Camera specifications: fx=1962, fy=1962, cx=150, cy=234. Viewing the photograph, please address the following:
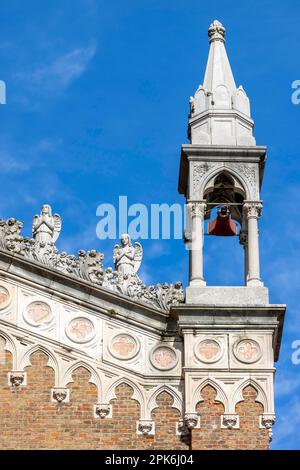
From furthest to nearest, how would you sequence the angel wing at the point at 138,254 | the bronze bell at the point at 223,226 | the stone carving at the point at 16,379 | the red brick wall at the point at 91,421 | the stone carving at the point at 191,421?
the bronze bell at the point at 223,226 < the angel wing at the point at 138,254 < the stone carving at the point at 16,379 < the stone carving at the point at 191,421 < the red brick wall at the point at 91,421

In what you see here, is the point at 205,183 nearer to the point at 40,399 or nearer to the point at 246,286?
the point at 246,286

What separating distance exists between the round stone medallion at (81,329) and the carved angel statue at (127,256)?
3.55 ft

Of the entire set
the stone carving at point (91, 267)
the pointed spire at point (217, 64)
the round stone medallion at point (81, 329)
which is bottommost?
the round stone medallion at point (81, 329)

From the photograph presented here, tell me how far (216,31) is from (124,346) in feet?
21.7

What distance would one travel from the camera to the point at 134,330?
106ft

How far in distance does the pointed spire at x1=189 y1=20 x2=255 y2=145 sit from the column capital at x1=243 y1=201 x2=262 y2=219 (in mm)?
1143

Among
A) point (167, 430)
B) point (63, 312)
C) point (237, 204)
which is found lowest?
point (167, 430)

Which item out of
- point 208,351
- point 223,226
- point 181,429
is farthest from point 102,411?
point 223,226

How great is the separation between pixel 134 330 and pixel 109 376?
92cm

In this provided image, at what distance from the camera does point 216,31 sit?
3544 centimetres

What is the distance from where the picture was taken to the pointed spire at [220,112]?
111ft

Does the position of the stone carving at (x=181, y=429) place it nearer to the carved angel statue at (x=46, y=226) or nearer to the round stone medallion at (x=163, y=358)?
the round stone medallion at (x=163, y=358)

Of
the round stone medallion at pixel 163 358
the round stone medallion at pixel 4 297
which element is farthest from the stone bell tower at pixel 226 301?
the round stone medallion at pixel 4 297

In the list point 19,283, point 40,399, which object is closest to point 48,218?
point 19,283
